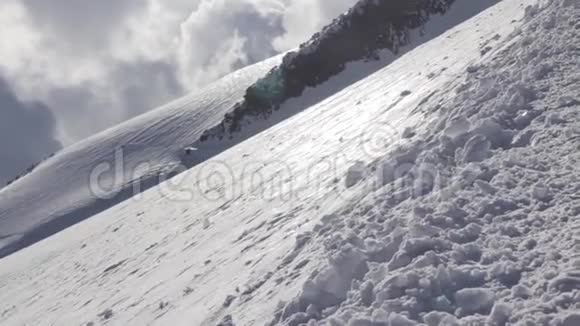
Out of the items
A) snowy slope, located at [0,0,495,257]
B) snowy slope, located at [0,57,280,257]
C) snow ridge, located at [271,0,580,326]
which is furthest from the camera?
snowy slope, located at [0,57,280,257]

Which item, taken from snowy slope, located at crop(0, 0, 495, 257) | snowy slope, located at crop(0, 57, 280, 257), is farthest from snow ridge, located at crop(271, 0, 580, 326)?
snowy slope, located at crop(0, 57, 280, 257)

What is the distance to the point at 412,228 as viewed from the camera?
7121 mm

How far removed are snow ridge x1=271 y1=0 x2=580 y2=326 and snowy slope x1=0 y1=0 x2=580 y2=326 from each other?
0.06 feet

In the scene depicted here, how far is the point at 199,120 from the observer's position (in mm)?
60125

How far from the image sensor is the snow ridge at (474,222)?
19.0 ft

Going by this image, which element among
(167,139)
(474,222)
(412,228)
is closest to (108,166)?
(167,139)

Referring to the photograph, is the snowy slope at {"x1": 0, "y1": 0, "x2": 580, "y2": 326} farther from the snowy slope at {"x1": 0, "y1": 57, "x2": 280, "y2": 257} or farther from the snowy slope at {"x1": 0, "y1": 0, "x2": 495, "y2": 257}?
the snowy slope at {"x1": 0, "y1": 57, "x2": 280, "y2": 257}

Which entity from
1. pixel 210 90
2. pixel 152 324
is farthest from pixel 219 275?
pixel 210 90

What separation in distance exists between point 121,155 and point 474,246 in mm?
56597

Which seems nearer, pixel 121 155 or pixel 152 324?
pixel 152 324

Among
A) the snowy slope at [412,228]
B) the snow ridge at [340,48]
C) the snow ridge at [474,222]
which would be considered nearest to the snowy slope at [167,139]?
the snow ridge at [340,48]

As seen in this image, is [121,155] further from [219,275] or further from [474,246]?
[474,246]

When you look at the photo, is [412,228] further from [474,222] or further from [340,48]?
[340,48]

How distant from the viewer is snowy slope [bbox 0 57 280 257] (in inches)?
1964
